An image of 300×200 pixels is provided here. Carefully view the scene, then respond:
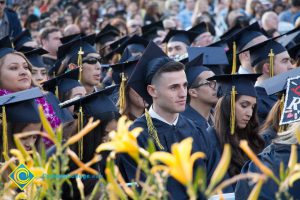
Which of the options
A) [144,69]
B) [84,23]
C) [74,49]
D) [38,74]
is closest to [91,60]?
[38,74]

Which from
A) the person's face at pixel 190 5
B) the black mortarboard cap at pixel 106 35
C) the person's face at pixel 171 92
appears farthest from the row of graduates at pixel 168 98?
the person's face at pixel 190 5

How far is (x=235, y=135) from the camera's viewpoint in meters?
6.45

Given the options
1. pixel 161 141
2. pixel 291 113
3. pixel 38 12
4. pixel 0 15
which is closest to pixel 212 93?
pixel 161 141

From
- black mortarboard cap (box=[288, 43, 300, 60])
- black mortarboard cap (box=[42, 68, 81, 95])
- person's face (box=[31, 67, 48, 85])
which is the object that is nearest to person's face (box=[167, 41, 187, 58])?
black mortarboard cap (box=[288, 43, 300, 60])

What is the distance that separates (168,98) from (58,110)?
81.9 inches

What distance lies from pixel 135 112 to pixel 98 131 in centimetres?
183

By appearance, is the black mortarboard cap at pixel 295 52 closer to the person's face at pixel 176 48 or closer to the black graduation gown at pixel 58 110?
the person's face at pixel 176 48

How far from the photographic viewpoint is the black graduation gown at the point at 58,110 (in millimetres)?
7035

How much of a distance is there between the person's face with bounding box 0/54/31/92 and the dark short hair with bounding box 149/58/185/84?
5.36 ft

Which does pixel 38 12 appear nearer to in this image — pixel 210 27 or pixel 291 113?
pixel 210 27

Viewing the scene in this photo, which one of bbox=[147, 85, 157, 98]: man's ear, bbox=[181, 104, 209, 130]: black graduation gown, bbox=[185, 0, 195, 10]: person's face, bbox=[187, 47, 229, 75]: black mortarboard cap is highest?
bbox=[185, 0, 195, 10]: person's face

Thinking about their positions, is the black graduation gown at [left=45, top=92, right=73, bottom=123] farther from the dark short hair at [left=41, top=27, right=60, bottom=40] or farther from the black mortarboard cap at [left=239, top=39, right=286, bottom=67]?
the dark short hair at [left=41, top=27, right=60, bottom=40]

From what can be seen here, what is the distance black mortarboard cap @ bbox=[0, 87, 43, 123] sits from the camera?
17.7ft

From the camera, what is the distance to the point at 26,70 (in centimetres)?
679
